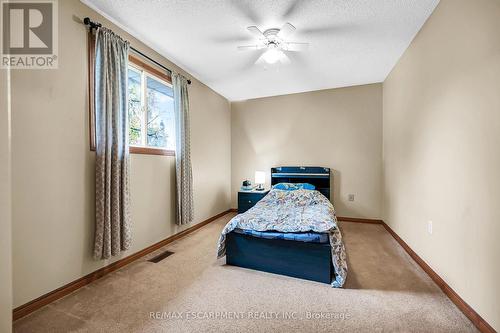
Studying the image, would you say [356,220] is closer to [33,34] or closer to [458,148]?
[458,148]

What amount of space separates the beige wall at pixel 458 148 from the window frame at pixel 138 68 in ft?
10.4

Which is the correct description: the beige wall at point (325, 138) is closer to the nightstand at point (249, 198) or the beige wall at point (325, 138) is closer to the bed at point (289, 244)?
the nightstand at point (249, 198)

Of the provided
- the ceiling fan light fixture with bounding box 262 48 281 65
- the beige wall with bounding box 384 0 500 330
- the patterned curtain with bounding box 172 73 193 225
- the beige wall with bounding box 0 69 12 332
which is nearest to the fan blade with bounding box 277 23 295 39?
the ceiling fan light fixture with bounding box 262 48 281 65

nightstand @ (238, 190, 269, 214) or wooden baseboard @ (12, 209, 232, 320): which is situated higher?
nightstand @ (238, 190, 269, 214)

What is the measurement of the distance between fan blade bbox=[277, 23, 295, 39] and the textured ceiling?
98 mm

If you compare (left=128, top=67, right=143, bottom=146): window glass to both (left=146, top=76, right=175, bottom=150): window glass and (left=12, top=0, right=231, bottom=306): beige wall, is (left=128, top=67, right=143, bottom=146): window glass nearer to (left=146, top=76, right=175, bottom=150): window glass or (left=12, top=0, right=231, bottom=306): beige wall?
(left=146, top=76, right=175, bottom=150): window glass

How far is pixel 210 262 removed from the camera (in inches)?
96.1

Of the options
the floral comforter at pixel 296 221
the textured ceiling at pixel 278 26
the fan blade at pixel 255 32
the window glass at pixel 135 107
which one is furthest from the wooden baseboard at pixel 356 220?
the window glass at pixel 135 107

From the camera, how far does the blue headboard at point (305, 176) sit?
13.6ft

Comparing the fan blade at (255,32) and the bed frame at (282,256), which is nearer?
the bed frame at (282,256)

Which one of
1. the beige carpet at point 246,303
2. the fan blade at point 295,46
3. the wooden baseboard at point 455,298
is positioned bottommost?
the beige carpet at point 246,303

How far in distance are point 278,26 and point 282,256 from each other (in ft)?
8.13

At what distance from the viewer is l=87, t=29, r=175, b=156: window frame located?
6.65 ft

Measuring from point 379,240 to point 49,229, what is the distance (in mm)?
3864
